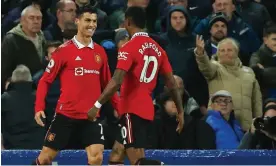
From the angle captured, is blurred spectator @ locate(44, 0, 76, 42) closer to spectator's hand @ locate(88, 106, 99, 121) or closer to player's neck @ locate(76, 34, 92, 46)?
player's neck @ locate(76, 34, 92, 46)

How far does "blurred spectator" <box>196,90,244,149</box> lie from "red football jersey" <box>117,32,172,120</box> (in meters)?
1.90

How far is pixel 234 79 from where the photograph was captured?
40.6 ft

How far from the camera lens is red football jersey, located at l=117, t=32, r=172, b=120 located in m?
9.50

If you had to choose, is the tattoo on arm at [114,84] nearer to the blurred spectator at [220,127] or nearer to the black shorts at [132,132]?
the black shorts at [132,132]

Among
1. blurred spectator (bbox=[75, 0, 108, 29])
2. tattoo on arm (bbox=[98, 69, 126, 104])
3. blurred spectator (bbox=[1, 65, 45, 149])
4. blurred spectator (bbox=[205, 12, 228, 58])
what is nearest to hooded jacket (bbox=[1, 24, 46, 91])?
blurred spectator (bbox=[1, 65, 45, 149])

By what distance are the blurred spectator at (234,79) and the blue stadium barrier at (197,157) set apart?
1.44m

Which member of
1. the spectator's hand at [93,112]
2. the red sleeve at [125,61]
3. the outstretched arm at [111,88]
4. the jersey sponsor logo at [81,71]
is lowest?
the spectator's hand at [93,112]

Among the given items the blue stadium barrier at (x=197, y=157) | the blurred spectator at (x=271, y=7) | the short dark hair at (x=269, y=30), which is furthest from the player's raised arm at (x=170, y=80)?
the blurred spectator at (x=271, y=7)

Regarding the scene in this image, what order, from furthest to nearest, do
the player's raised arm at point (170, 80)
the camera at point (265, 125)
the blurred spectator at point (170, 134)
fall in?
1. the blurred spectator at point (170, 134)
2. the camera at point (265, 125)
3. the player's raised arm at point (170, 80)

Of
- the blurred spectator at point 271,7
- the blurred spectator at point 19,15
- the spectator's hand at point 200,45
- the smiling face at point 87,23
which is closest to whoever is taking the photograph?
the smiling face at point 87,23

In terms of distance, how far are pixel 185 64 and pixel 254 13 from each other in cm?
190

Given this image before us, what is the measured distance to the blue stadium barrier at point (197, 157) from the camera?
424 inches

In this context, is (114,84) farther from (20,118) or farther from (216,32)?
(216,32)

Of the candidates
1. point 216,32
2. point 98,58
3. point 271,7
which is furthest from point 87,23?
point 271,7
